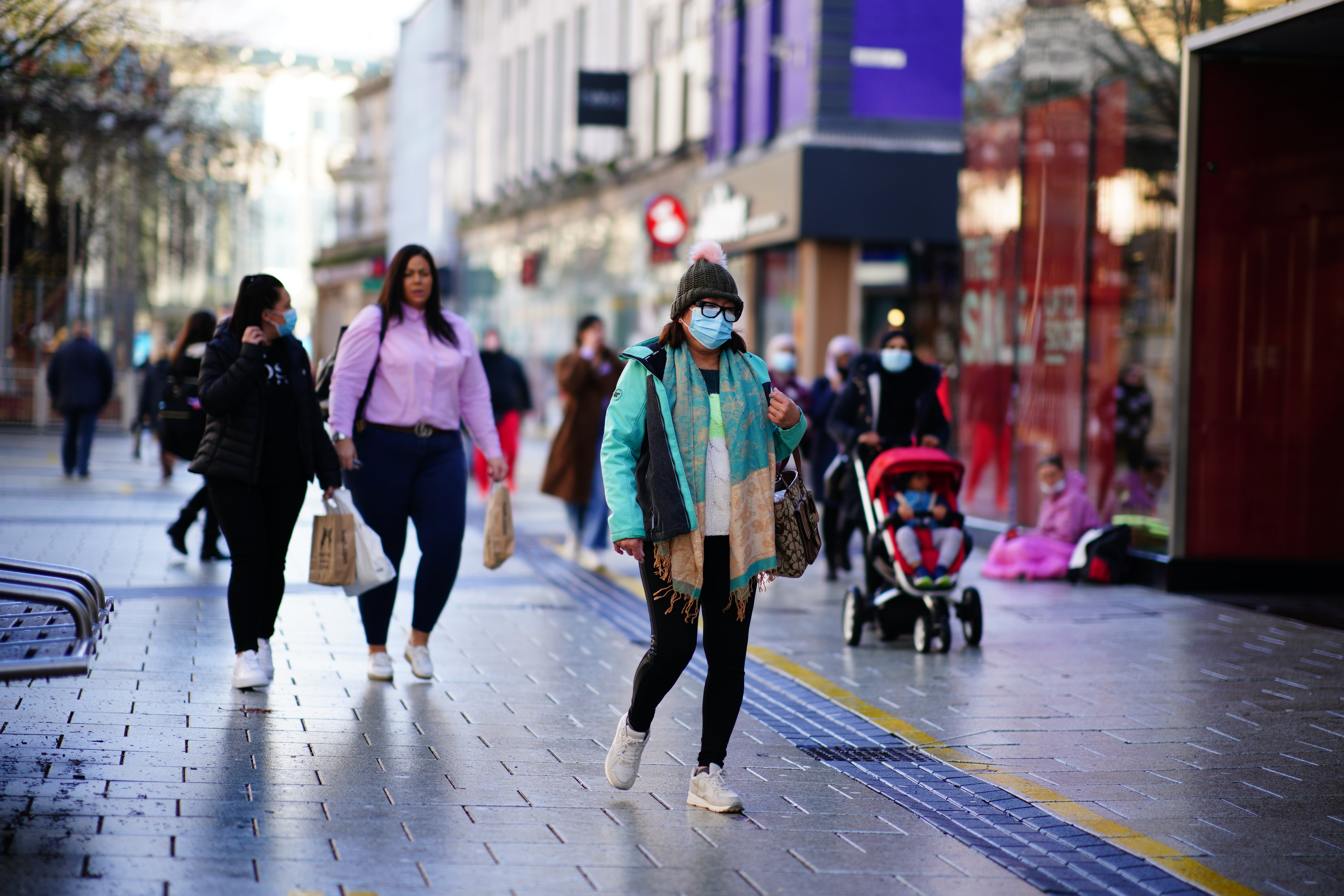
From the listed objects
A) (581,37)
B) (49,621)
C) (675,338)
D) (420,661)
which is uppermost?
(581,37)

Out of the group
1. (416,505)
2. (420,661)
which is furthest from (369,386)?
(420,661)

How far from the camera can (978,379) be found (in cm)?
1518

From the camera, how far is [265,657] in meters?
6.98

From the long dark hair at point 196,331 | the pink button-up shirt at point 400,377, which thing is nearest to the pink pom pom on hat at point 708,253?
the pink button-up shirt at point 400,377

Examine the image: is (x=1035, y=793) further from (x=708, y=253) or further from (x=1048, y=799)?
(x=708, y=253)

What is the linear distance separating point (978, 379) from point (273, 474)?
9347mm

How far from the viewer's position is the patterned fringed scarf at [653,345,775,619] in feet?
16.7

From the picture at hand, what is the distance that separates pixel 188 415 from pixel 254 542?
14.3ft

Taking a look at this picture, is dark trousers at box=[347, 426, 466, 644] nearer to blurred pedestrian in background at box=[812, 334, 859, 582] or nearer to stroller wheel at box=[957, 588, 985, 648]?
stroller wheel at box=[957, 588, 985, 648]

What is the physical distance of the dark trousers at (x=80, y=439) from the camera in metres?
18.6

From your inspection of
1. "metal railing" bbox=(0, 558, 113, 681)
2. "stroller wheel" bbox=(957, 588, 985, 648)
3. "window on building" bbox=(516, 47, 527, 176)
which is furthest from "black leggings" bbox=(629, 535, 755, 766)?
"window on building" bbox=(516, 47, 527, 176)

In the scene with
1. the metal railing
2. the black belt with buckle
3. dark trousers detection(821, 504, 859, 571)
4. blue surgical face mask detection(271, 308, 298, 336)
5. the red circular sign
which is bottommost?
dark trousers detection(821, 504, 859, 571)

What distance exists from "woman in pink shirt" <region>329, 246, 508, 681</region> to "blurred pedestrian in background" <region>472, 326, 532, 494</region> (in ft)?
28.5

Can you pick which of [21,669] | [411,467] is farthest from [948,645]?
[21,669]
